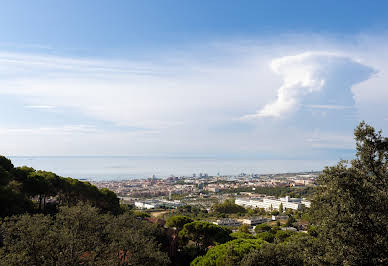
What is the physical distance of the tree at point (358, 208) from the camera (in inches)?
320

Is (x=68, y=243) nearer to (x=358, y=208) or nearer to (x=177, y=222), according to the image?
(x=358, y=208)

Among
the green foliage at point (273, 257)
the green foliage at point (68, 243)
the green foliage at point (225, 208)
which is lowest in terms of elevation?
the green foliage at point (225, 208)

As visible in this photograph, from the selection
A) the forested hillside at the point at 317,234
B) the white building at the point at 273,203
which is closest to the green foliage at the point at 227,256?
the forested hillside at the point at 317,234

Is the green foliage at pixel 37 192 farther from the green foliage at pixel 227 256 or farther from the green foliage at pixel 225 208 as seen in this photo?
the green foliage at pixel 225 208

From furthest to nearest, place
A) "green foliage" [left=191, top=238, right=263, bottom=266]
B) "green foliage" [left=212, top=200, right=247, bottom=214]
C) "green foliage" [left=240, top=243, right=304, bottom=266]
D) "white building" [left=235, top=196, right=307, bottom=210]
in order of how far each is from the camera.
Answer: "white building" [left=235, top=196, right=307, bottom=210]
"green foliage" [left=212, top=200, right=247, bottom=214]
"green foliage" [left=191, top=238, right=263, bottom=266]
"green foliage" [left=240, top=243, right=304, bottom=266]

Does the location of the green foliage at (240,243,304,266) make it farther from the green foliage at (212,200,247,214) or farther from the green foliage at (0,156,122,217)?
the green foliage at (212,200,247,214)

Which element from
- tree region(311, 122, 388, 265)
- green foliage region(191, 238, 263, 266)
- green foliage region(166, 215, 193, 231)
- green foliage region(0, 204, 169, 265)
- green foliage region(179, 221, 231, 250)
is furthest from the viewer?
green foliage region(166, 215, 193, 231)

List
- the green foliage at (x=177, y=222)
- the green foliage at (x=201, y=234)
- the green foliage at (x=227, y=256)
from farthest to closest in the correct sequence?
the green foliage at (x=177, y=222) → the green foliage at (x=201, y=234) → the green foliage at (x=227, y=256)

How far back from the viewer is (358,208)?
8.32 m

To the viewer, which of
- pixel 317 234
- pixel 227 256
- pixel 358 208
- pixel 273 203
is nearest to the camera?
pixel 358 208

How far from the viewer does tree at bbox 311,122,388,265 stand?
813 cm

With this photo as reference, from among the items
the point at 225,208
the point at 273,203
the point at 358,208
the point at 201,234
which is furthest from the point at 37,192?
the point at 273,203

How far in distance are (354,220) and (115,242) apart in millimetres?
9575

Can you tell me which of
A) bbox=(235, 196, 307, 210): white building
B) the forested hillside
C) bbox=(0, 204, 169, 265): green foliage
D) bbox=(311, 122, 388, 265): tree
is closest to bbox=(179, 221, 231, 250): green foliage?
the forested hillside
